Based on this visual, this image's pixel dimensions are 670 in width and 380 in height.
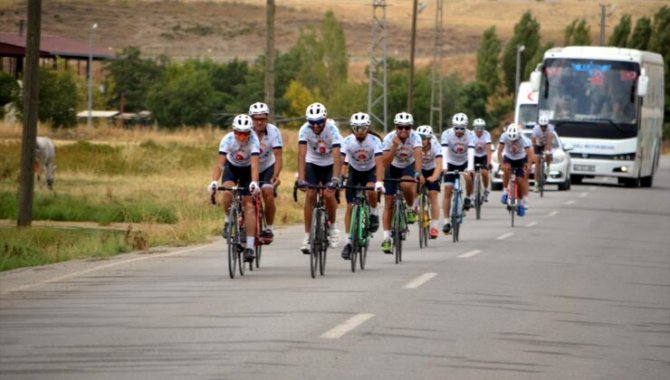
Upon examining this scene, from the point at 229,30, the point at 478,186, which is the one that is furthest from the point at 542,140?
the point at 229,30

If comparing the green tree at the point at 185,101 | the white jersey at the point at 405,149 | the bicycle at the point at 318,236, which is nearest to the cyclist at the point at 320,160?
the bicycle at the point at 318,236

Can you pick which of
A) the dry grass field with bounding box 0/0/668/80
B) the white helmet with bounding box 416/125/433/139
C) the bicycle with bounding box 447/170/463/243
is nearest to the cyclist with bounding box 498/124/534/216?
the bicycle with bounding box 447/170/463/243

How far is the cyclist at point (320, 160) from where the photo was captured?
1955 centimetres

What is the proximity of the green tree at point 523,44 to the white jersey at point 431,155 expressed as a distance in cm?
9710

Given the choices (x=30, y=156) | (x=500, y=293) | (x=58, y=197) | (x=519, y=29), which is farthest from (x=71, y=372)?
(x=519, y=29)

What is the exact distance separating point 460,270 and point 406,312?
4.99 meters

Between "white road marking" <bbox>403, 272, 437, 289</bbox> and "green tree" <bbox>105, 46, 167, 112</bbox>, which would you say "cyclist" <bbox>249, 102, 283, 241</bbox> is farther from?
"green tree" <bbox>105, 46, 167, 112</bbox>

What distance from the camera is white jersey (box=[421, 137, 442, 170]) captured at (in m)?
23.6

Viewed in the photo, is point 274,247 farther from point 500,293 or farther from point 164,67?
point 164,67

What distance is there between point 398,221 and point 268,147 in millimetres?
2015

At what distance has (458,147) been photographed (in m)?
27.0

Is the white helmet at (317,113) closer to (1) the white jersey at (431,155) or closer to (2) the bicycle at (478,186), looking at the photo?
(1) the white jersey at (431,155)

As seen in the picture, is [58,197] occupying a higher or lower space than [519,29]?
lower

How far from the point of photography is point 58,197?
36.5 metres
